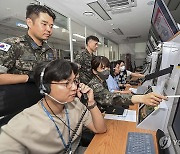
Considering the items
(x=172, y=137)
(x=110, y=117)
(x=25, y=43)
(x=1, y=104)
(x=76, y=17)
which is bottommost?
(x=110, y=117)

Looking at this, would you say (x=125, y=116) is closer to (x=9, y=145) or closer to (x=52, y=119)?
(x=52, y=119)

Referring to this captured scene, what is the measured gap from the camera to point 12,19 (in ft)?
7.99

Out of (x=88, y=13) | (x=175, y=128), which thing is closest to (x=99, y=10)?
(x=88, y=13)

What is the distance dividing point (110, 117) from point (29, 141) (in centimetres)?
72

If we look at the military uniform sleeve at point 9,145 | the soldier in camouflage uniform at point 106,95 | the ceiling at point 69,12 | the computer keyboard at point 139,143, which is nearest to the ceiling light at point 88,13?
the ceiling at point 69,12

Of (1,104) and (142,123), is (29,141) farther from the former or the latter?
(142,123)

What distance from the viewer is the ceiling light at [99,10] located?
3229 mm

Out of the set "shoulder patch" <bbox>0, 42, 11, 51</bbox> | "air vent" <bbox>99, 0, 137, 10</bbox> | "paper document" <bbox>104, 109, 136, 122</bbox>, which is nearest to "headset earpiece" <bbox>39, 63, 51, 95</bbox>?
"shoulder patch" <bbox>0, 42, 11, 51</bbox>

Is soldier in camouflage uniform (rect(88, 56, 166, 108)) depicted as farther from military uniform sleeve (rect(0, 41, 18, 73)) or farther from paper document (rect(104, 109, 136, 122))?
military uniform sleeve (rect(0, 41, 18, 73))

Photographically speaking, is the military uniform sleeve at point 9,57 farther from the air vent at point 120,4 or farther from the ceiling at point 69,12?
the air vent at point 120,4

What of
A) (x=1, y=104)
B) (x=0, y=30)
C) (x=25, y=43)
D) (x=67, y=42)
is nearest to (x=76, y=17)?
(x=67, y=42)

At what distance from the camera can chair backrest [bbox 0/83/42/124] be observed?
2.74ft

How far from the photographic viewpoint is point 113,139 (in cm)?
95

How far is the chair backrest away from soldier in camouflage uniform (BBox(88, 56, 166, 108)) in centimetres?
58
